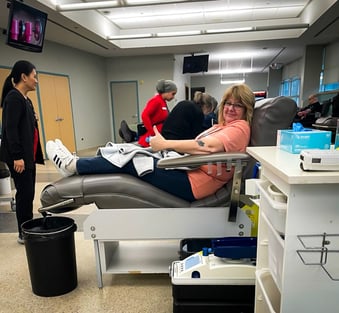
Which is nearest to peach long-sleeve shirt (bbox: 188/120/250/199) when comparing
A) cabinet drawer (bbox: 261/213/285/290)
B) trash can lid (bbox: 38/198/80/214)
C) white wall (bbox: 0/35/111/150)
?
cabinet drawer (bbox: 261/213/285/290)

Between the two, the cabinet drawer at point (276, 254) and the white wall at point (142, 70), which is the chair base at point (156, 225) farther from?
the white wall at point (142, 70)

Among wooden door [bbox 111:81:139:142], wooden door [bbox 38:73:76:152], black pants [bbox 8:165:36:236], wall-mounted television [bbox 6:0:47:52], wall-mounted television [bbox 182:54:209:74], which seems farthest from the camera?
wooden door [bbox 111:81:139:142]

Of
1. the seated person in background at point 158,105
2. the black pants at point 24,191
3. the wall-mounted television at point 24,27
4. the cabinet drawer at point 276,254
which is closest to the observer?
the cabinet drawer at point 276,254

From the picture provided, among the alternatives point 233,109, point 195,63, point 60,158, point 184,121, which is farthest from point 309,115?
point 60,158

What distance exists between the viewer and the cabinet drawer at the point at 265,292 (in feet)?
3.20

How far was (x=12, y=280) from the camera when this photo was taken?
5.45 ft

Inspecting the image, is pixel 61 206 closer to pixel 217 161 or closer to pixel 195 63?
pixel 217 161

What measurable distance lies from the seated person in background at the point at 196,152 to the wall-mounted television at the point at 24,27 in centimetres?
206

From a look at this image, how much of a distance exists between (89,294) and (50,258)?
1.01ft

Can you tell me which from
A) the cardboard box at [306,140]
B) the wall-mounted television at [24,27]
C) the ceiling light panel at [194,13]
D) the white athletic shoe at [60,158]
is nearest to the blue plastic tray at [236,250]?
the cardboard box at [306,140]

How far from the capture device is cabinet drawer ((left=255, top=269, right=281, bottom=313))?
0.98 meters

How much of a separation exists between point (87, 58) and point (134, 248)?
21.2 ft

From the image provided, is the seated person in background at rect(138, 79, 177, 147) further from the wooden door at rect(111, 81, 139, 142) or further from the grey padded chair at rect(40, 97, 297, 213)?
the wooden door at rect(111, 81, 139, 142)

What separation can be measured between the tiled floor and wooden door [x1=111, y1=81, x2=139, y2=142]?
6468 millimetres
